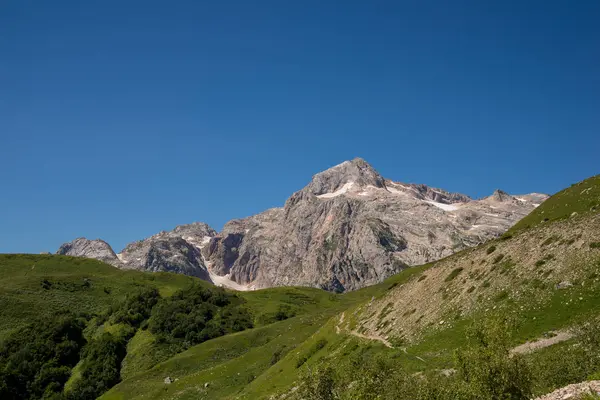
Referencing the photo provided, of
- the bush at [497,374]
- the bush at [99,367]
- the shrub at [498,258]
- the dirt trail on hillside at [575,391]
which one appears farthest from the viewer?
Result: the bush at [99,367]

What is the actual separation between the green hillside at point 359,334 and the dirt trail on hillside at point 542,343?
468 mm

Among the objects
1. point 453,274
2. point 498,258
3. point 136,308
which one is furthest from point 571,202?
point 136,308

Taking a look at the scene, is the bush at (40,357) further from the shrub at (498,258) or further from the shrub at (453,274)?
the shrub at (498,258)

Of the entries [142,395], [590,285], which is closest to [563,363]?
[590,285]

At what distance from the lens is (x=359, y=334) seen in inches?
3024

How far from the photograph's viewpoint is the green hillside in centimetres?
3256

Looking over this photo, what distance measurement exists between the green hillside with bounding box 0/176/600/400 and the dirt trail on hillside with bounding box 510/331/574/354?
1.54 ft

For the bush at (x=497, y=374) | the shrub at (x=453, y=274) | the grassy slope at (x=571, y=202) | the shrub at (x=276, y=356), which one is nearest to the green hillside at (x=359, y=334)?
the bush at (x=497, y=374)

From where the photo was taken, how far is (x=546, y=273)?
183 ft

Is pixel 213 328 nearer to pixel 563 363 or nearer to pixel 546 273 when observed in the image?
pixel 546 273

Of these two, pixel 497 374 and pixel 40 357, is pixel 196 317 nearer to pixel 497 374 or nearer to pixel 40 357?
pixel 40 357

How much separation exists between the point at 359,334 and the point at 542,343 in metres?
37.4

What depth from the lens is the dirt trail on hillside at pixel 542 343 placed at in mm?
42312

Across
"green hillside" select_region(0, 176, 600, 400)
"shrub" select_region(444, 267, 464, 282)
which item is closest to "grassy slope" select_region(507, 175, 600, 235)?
"green hillside" select_region(0, 176, 600, 400)
